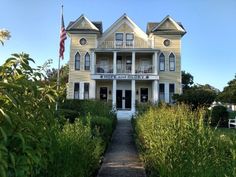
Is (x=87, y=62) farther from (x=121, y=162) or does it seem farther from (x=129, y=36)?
(x=121, y=162)

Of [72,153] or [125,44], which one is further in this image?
[125,44]

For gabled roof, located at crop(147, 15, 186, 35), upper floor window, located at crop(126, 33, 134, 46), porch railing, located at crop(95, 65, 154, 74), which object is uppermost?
gabled roof, located at crop(147, 15, 186, 35)

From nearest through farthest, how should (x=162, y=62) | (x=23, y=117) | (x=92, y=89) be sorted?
(x=23, y=117), (x=92, y=89), (x=162, y=62)

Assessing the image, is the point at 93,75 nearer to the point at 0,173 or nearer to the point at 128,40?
the point at 128,40

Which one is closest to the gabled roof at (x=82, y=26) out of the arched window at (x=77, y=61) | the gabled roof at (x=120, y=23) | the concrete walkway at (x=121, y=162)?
the gabled roof at (x=120, y=23)

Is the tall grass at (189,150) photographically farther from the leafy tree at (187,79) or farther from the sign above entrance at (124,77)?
the leafy tree at (187,79)

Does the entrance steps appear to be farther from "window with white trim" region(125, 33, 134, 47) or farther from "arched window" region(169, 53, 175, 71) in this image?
"window with white trim" region(125, 33, 134, 47)

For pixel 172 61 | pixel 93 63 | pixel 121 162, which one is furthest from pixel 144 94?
pixel 121 162

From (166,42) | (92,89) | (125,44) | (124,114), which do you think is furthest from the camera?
(125,44)

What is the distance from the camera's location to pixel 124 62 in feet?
139

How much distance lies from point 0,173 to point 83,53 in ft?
126

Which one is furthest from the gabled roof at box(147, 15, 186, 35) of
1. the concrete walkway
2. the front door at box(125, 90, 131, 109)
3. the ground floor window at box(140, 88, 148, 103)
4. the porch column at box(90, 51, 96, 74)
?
the concrete walkway

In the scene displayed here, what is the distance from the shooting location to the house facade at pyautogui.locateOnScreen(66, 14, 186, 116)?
40125 mm

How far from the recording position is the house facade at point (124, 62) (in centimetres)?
4012
